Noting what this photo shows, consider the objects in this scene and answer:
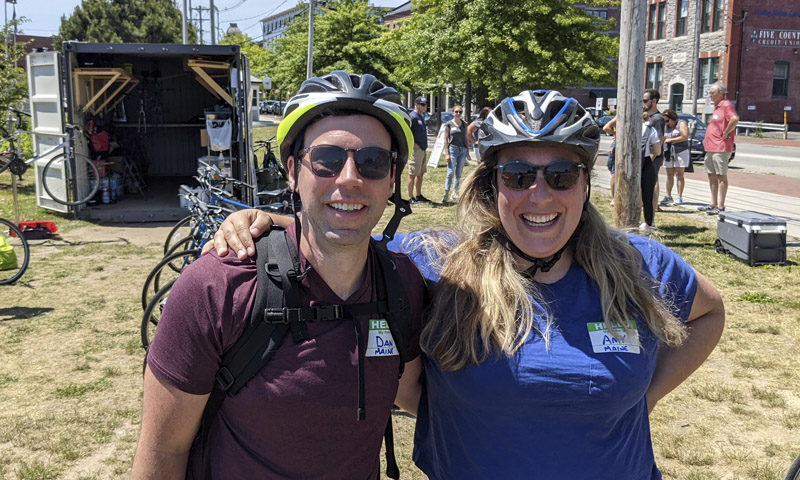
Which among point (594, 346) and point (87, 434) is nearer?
point (594, 346)

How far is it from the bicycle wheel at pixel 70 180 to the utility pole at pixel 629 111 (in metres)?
8.89

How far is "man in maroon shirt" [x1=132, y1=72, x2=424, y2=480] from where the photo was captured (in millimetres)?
1626

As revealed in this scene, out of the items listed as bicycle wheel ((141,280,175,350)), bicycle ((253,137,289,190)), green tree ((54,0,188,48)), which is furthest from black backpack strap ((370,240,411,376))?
green tree ((54,0,188,48))

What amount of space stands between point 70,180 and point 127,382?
7844 millimetres

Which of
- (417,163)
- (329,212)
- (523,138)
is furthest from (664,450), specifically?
(417,163)

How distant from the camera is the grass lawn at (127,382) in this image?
13.6 ft

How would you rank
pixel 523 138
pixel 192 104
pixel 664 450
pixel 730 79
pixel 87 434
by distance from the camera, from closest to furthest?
pixel 523 138 → pixel 664 450 → pixel 87 434 → pixel 192 104 → pixel 730 79

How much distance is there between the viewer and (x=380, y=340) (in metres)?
1.79

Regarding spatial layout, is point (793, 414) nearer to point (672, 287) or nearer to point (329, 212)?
point (672, 287)

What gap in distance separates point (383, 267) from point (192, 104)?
52.1ft

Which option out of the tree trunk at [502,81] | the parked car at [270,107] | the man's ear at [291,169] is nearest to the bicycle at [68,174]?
the man's ear at [291,169]

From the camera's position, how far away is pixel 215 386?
Result: 1666 mm

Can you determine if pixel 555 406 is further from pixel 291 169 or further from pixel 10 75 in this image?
pixel 10 75

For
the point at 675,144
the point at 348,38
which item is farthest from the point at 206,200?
the point at 348,38
